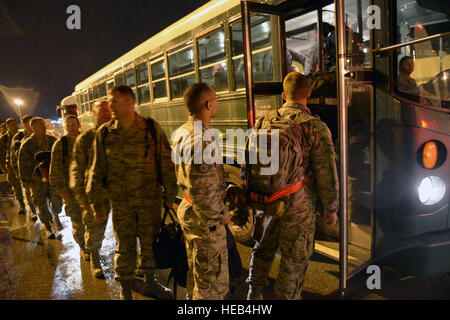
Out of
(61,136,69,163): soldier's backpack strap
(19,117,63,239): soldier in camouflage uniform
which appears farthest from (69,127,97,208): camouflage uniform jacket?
(19,117,63,239): soldier in camouflage uniform

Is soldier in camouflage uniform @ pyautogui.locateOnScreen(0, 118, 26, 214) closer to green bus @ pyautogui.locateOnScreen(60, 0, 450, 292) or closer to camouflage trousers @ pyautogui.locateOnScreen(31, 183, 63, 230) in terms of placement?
camouflage trousers @ pyautogui.locateOnScreen(31, 183, 63, 230)

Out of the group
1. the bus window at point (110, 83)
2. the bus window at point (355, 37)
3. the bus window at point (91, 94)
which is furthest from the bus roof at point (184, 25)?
the bus window at point (91, 94)

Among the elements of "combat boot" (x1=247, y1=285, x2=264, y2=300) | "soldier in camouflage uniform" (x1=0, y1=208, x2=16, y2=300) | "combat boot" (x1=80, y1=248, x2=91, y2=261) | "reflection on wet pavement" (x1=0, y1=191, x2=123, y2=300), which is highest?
"soldier in camouflage uniform" (x1=0, y1=208, x2=16, y2=300)

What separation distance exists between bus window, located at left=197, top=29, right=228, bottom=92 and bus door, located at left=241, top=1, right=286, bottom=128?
0.47 m

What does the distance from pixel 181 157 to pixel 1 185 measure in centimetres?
958

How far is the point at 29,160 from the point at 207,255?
3.66 metres

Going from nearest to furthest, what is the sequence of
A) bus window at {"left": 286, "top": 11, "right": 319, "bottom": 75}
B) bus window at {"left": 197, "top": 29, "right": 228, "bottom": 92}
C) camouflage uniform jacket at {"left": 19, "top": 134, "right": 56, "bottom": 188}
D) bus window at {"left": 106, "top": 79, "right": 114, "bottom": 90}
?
1. bus window at {"left": 197, "top": 29, "right": 228, "bottom": 92}
2. bus window at {"left": 286, "top": 11, "right": 319, "bottom": 75}
3. camouflage uniform jacket at {"left": 19, "top": 134, "right": 56, "bottom": 188}
4. bus window at {"left": 106, "top": 79, "right": 114, "bottom": 90}

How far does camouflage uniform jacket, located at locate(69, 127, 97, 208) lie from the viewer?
10.3 feet

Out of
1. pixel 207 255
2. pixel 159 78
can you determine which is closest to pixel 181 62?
pixel 159 78

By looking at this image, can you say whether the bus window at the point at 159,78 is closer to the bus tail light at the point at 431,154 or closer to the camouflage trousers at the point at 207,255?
the camouflage trousers at the point at 207,255

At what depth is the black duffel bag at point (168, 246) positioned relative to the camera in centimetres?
A: 252

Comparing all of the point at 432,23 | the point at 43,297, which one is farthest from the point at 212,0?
the point at 43,297

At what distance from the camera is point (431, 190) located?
2.51 m
